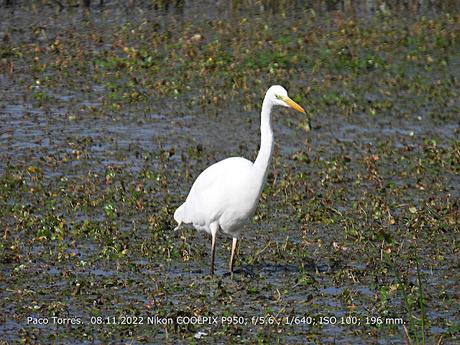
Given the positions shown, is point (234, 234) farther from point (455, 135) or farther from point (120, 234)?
point (455, 135)

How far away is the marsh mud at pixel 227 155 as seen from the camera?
961cm

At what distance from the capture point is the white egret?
10180 mm

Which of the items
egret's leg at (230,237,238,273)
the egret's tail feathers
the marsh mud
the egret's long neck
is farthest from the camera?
the egret's tail feathers

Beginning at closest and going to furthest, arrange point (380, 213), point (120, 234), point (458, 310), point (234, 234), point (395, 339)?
point (395, 339) → point (458, 310) → point (234, 234) → point (120, 234) → point (380, 213)

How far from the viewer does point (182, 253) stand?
36.3ft

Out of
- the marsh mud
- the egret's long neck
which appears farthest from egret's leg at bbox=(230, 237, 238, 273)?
the egret's long neck

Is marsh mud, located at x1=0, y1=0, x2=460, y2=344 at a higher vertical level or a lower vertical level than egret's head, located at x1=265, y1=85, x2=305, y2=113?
lower

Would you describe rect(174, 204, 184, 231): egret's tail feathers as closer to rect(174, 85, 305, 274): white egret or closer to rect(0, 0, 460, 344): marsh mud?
rect(174, 85, 305, 274): white egret

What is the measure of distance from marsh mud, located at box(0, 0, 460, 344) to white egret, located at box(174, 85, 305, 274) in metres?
0.46

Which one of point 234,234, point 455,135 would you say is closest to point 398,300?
point 234,234

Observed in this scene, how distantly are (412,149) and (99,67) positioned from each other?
19.3 feet

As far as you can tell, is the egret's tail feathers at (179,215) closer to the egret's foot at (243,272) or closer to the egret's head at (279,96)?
the egret's foot at (243,272)

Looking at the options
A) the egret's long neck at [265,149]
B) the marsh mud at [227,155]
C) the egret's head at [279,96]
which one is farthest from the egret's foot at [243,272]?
the egret's head at [279,96]

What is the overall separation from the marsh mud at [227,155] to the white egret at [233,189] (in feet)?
1.52
